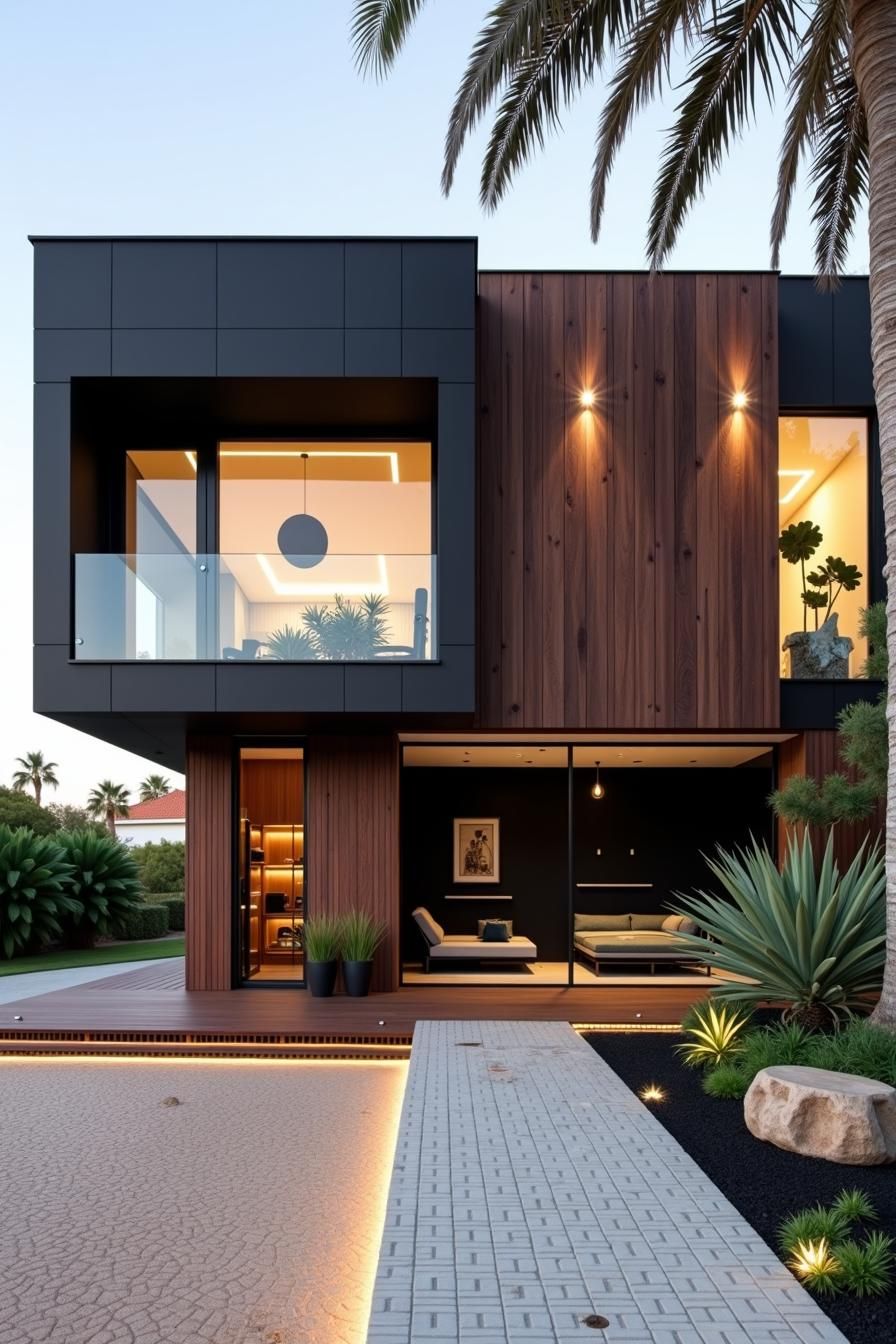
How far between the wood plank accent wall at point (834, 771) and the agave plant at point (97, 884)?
11819 mm

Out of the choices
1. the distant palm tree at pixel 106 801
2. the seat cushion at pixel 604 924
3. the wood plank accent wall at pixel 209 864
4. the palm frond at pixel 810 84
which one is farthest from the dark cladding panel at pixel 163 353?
the distant palm tree at pixel 106 801

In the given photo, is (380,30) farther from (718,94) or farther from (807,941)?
(807,941)

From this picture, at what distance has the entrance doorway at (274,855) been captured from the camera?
11.5m

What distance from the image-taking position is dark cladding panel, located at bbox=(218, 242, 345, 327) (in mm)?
9695

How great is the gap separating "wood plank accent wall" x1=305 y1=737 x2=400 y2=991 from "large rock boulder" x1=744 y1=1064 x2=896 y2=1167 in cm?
565

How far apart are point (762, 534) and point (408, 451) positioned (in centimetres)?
380

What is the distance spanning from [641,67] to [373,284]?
10.3 ft

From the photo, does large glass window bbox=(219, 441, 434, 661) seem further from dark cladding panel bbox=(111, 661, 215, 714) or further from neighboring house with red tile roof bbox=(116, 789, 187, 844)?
neighboring house with red tile roof bbox=(116, 789, 187, 844)

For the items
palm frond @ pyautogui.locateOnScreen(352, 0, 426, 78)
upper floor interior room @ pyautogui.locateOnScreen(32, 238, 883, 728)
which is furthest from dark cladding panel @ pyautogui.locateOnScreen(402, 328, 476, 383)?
palm frond @ pyautogui.locateOnScreen(352, 0, 426, 78)

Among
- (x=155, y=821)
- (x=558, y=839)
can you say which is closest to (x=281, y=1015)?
(x=558, y=839)

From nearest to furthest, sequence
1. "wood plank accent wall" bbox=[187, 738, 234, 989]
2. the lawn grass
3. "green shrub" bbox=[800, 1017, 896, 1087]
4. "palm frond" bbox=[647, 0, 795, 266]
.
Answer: "green shrub" bbox=[800, 1017, 896, 1087] < "palm frond" bbox=[647, 0, 795, 266] < "wood plank accent wall" bbox=[187, 738, 234, 989] < the lawn grass

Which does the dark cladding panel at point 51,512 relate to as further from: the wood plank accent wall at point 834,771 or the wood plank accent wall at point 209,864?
the wood plank accent wall at point 834,771

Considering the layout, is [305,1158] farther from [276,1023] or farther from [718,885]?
[718,885]

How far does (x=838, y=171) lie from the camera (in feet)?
28.8
